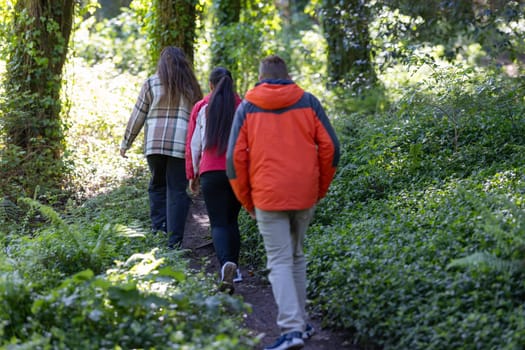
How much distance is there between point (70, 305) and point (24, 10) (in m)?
6.40

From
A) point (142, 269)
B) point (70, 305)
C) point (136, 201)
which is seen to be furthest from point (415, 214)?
point (136, 201)

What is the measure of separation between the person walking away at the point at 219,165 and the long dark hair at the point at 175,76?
0.86 m

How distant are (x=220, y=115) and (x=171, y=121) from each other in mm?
1192

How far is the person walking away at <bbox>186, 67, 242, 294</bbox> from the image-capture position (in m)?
6.54

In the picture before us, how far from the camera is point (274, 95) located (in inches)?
202

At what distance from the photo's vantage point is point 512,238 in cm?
523

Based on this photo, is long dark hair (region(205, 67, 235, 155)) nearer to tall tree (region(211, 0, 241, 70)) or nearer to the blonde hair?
the blonde hair

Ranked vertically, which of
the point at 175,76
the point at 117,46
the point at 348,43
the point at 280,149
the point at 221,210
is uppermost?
the point at 117,46

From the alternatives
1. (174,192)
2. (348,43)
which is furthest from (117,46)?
(174,192)

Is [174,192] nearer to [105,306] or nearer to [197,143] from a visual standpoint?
[197,143]

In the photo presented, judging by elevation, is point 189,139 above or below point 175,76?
below

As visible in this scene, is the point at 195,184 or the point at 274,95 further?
the point at 195,184

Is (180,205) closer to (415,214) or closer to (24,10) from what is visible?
(415,214)

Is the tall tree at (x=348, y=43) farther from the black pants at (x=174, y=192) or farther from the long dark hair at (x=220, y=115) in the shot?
the long dark hair at (x=220, y=115)
